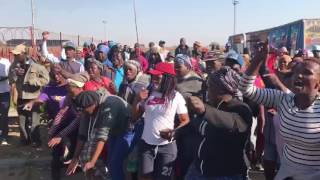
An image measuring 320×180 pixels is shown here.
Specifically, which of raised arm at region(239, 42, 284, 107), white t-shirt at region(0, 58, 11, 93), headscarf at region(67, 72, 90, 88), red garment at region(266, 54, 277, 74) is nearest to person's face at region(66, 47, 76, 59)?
white t-shirt at region(0, 58, 11, 93)

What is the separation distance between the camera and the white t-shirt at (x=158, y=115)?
437 cm

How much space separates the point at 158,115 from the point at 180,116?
0.25 m

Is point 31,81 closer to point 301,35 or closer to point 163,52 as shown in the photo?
point 163,52

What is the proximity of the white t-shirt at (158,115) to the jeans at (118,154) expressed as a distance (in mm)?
389

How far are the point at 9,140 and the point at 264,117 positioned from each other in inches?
216

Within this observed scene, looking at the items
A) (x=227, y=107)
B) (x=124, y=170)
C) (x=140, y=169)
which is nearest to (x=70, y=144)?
(x=124, y=170)

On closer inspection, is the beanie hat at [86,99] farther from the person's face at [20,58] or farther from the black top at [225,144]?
the person's face at [20,58]

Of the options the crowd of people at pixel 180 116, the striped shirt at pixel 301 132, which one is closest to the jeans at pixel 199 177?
the crowd of people at pixel 180 116

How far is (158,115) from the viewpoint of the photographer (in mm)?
4375

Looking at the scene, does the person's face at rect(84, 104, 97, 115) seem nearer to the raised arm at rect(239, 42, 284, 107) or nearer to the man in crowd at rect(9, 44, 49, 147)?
the raised arm at rect(239, 42, 284, 107)

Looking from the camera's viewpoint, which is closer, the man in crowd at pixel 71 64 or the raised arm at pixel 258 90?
the raised arm at pixel 258 90

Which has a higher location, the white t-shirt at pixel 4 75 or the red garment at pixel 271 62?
the red garment at pixel 271 62

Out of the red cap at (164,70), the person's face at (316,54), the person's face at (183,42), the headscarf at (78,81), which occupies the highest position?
the person's face at (183,42)

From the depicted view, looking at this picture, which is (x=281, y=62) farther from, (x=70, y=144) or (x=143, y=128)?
(x=70, y=144)
